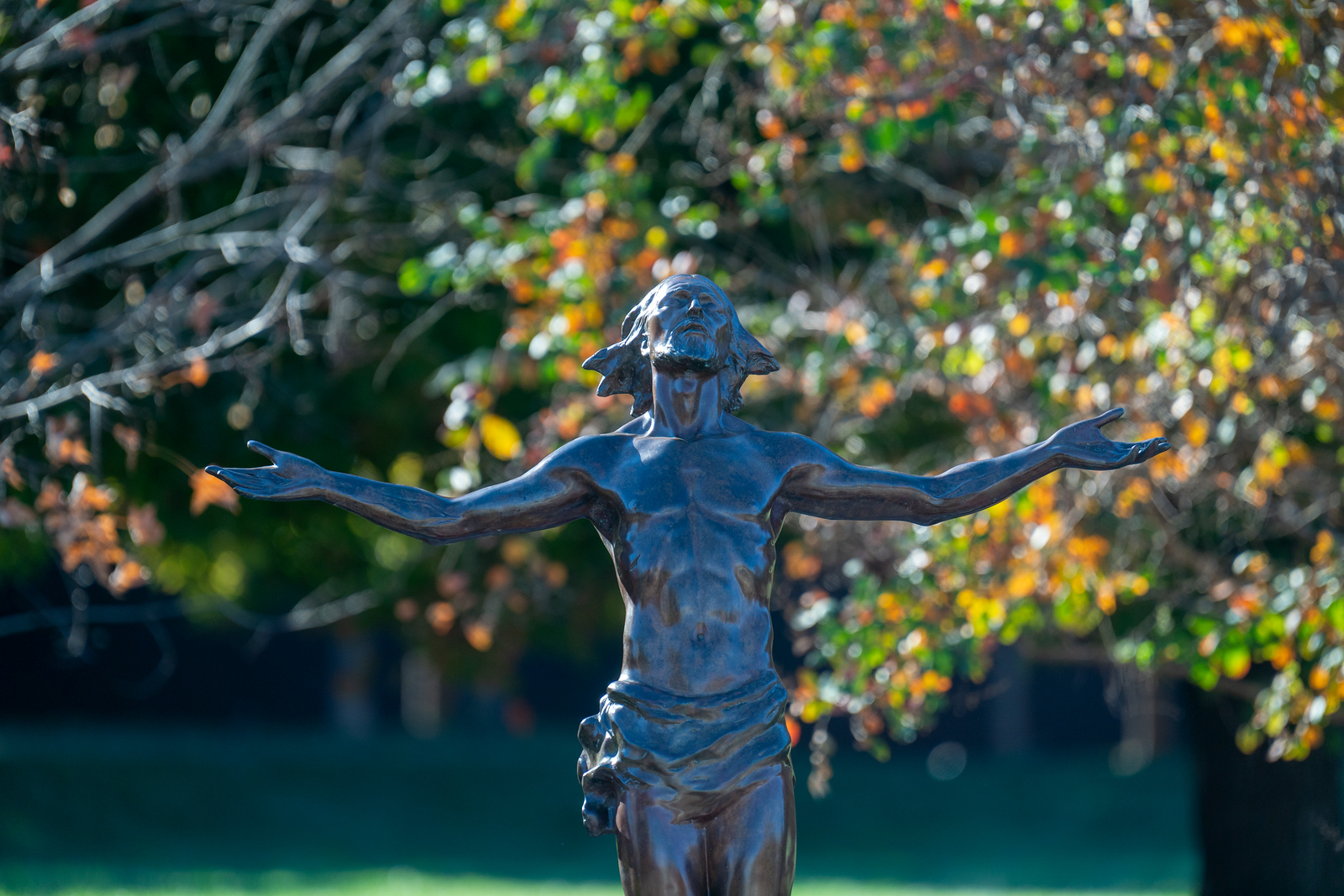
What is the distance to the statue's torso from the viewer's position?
3.71 m

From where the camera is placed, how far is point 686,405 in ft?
12.9

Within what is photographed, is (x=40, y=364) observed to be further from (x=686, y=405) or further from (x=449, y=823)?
(x=449, y=823)

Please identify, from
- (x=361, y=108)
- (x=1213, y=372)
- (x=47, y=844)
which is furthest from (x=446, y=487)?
(x=47, y=844)

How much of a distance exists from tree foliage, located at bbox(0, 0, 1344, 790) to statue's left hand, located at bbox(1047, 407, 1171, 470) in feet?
7.10

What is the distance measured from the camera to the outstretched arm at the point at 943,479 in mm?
3789

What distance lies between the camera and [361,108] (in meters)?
8.56

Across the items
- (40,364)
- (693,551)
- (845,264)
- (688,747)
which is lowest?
(688,747)

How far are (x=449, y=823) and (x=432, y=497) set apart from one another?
1048 centimetres

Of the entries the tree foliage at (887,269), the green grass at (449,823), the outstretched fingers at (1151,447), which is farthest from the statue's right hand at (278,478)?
the green grass at (449,823)

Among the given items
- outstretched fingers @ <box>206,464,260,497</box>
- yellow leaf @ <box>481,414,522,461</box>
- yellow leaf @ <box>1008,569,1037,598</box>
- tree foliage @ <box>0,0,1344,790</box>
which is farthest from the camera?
yellow leaf @ <box>481,414,522,461</box>

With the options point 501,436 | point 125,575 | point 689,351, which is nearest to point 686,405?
point 689,351

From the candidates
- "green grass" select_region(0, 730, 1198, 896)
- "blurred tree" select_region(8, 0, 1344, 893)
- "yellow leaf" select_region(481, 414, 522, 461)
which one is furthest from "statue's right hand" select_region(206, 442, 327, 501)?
"green grass" select_region(0, 730, 1198, 896)

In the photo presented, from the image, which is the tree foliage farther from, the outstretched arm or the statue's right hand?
the statue's right hand

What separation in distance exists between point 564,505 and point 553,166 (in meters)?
4.97
